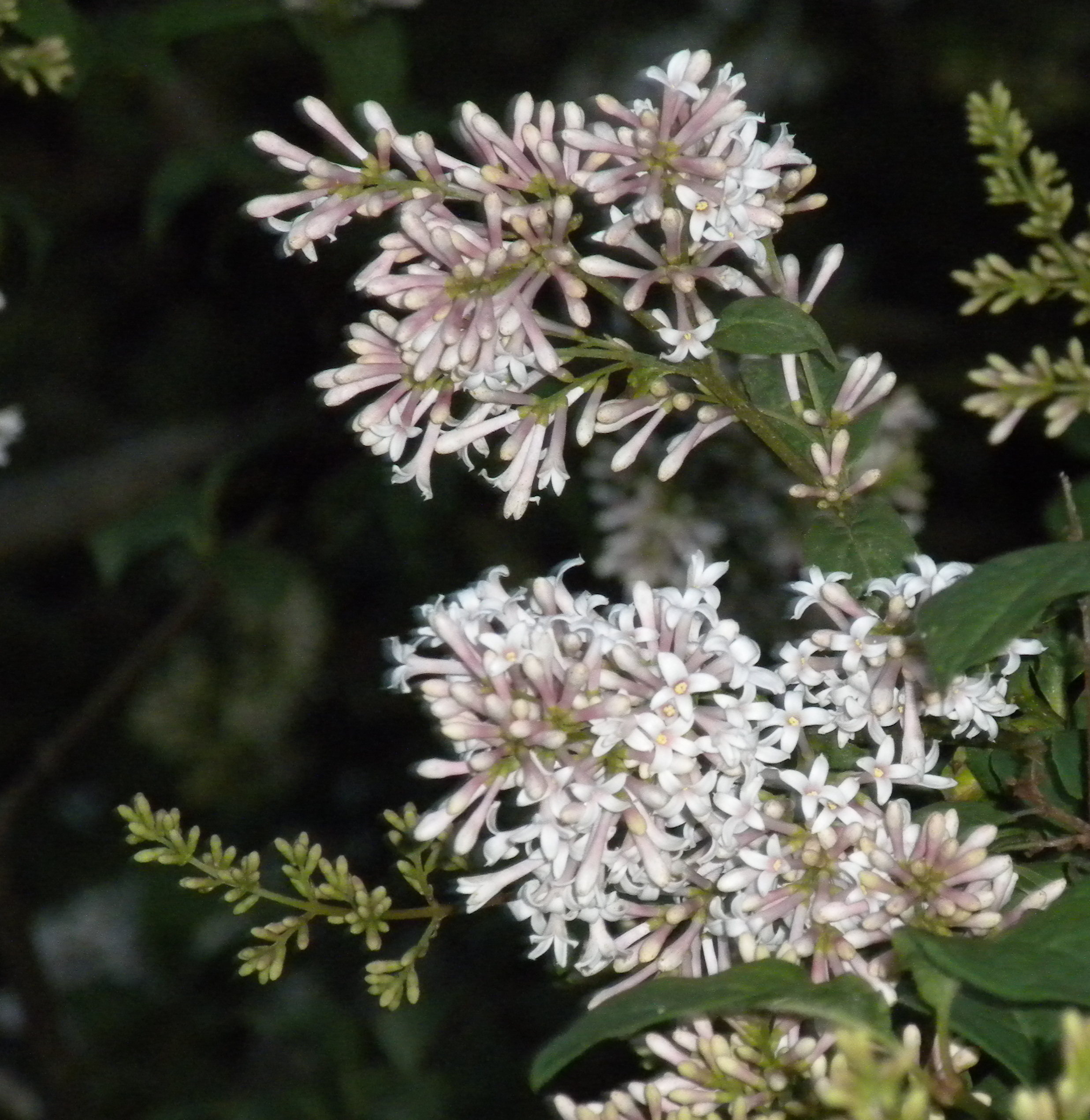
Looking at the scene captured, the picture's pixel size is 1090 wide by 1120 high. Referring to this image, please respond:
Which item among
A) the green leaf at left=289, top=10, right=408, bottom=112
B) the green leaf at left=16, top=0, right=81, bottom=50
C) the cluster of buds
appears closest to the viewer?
the cluster of buds

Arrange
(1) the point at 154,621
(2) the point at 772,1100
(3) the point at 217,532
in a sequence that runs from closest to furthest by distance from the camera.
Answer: (2) the point at 772,1100 → (3) the point at 217,532 → (1) the point at 154,621

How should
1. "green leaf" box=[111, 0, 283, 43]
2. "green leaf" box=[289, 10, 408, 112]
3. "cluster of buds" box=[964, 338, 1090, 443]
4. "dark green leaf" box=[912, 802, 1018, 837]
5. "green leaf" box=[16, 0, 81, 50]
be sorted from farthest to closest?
"green leaf" box=[289, 10, 408, 112]
"green leaf" box=[111, 0, 283, 43]
"green leaf" box=[16, 0, 81, 50]
"cluster of buds" box=[964, 338, 1090, 443]
"dark green leaf" box=[912, 802, 1018, 837]

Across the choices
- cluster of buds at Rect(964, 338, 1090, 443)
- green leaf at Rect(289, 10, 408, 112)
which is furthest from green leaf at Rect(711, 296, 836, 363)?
green leaf at Rect(289, 10, 408, 112)

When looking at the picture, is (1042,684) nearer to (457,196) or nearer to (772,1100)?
(772,1100)

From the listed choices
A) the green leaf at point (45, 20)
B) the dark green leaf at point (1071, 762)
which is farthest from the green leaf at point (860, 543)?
the green leaf at point (45, 20)

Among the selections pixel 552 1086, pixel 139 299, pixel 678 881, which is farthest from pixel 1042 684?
pixel 139 299

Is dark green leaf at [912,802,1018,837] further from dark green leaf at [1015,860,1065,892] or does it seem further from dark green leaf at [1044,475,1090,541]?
dark green leaf at [1044,475,1090,541]
